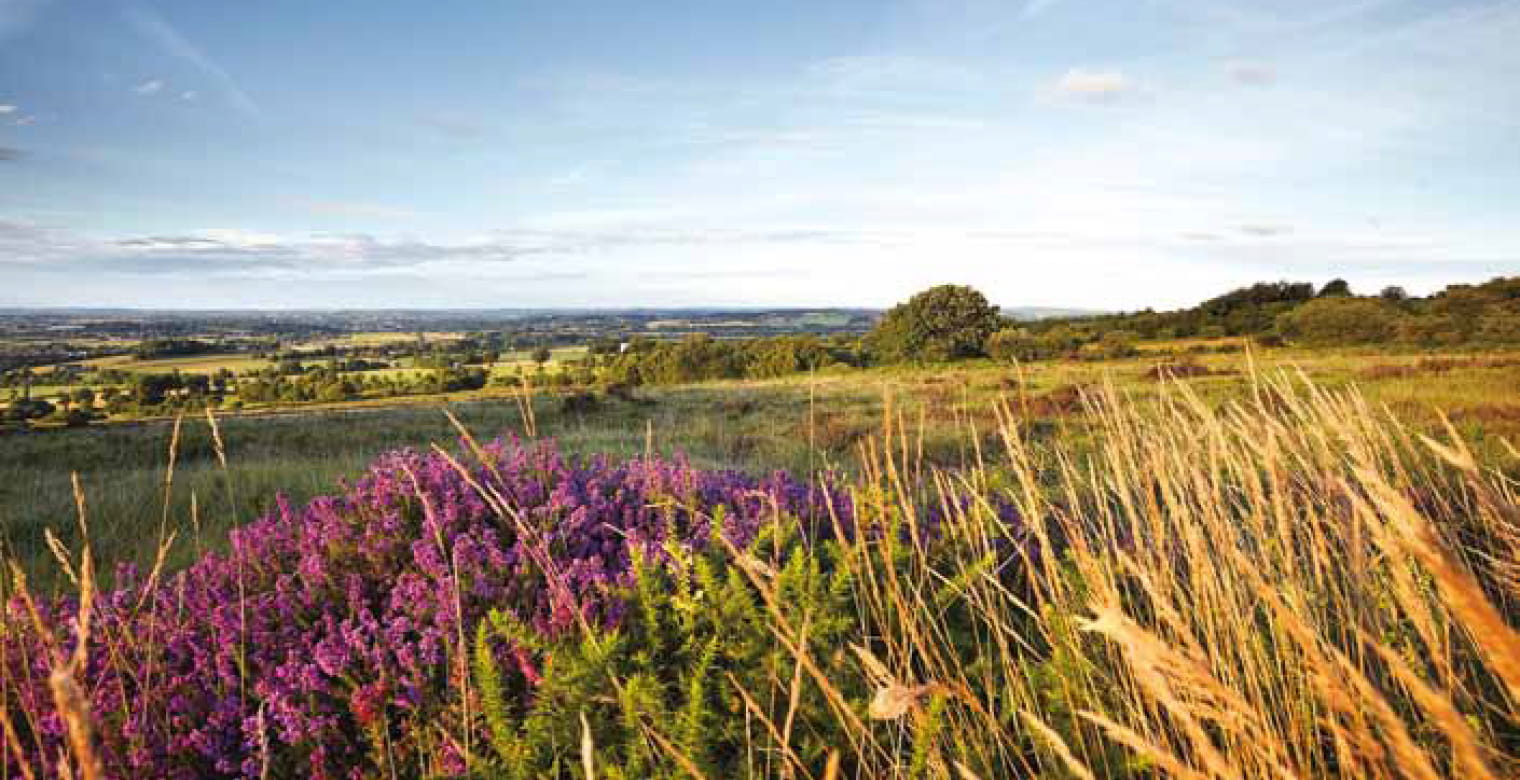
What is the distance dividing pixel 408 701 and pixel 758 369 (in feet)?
119

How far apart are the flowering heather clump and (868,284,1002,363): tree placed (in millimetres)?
47084

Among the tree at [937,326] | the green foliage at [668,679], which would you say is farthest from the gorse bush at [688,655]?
the tree at [937,326]

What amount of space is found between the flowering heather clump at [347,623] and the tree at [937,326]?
4708 cm

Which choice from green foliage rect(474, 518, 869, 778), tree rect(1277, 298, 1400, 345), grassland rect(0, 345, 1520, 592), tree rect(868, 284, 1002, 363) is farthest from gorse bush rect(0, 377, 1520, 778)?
tree rect(868, 284, 1002, 363)

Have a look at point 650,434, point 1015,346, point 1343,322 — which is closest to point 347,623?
point 650,434

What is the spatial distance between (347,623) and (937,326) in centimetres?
5625

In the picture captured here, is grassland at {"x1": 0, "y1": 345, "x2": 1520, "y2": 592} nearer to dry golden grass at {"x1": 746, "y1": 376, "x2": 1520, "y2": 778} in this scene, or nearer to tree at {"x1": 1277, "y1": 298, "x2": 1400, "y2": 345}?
dry golden grass at {"x1": 746, "y1": 376, "x2": 1520, "y2": 778}

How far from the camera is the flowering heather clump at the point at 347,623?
2143mm

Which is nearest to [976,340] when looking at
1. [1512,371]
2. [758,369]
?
[758,369]

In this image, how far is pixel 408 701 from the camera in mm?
2234

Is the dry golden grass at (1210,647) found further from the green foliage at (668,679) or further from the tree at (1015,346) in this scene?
the tree at (1015,346)

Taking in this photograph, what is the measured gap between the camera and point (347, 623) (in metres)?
2.41

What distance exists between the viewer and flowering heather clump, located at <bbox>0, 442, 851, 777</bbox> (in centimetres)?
214

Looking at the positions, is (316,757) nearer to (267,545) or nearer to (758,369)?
(267,545)
